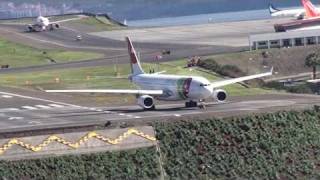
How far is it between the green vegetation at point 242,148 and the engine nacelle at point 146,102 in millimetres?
12693

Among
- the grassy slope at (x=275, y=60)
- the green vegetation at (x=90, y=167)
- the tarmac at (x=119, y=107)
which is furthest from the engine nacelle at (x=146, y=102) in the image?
the grassy slope at (x=275, y=60)

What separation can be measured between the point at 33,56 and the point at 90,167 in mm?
92009

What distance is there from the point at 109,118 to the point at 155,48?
8102 centimetres

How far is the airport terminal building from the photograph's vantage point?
12094cm

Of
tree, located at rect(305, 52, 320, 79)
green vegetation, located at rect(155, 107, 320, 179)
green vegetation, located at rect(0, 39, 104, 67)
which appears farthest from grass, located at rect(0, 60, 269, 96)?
green vegetation, located at rect(155, 107, 320, 179)

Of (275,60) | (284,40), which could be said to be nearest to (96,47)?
(284,40)

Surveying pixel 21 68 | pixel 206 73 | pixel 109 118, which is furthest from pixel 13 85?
pixel 109 118

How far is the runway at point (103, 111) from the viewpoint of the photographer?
62.2m

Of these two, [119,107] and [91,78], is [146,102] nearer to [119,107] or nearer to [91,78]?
[119,107]

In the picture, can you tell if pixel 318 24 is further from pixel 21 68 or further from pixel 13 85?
pixel 13 85

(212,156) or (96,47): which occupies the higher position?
(212,156)

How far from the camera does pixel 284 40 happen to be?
121 metres

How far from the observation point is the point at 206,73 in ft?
332

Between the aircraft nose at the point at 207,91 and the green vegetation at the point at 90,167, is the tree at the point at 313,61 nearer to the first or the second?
the aircraft nose at the point at 207,91
